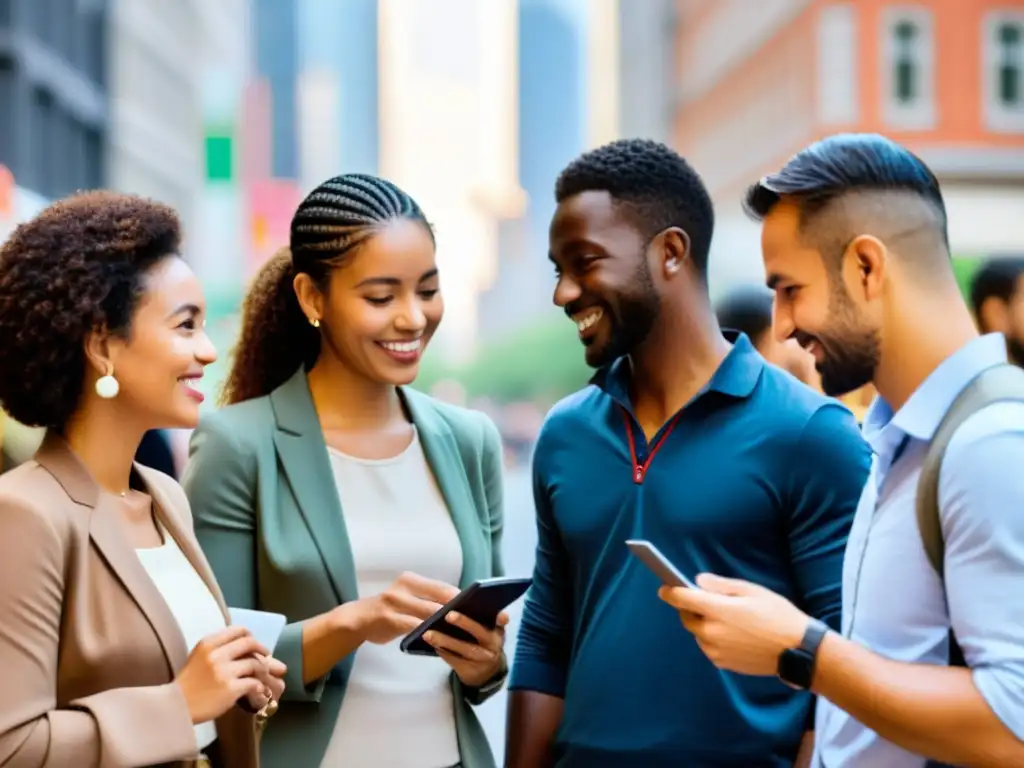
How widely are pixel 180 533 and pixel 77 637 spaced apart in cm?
42

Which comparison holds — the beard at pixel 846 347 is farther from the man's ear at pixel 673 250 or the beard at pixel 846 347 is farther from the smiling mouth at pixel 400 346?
the smiling mouth at pixel 400 346

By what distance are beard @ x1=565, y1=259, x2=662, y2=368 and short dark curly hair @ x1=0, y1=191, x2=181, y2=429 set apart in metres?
0.86

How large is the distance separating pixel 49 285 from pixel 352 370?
0.94 meters

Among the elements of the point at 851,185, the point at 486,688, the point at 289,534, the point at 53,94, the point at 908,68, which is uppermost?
the point at 908,68

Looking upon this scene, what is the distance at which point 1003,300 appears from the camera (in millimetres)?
5352

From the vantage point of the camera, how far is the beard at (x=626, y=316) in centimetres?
302

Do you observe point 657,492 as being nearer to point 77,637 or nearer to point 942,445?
point 942,445

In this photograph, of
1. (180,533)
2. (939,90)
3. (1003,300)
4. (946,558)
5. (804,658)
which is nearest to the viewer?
(946,558)

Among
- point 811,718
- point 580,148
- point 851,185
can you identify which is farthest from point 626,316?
point 580,148

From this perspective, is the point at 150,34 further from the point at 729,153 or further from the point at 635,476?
the point at 635,476

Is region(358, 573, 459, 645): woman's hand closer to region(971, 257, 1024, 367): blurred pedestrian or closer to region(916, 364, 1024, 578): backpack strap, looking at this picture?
region(916, 364, 1024, 578): backpack strap

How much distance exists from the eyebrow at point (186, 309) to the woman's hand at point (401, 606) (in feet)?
2.19

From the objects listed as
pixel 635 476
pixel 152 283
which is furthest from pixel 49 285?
pixel 635 476

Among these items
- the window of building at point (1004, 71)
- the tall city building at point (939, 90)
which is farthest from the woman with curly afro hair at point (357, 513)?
the window of building at point (1004, 71)
